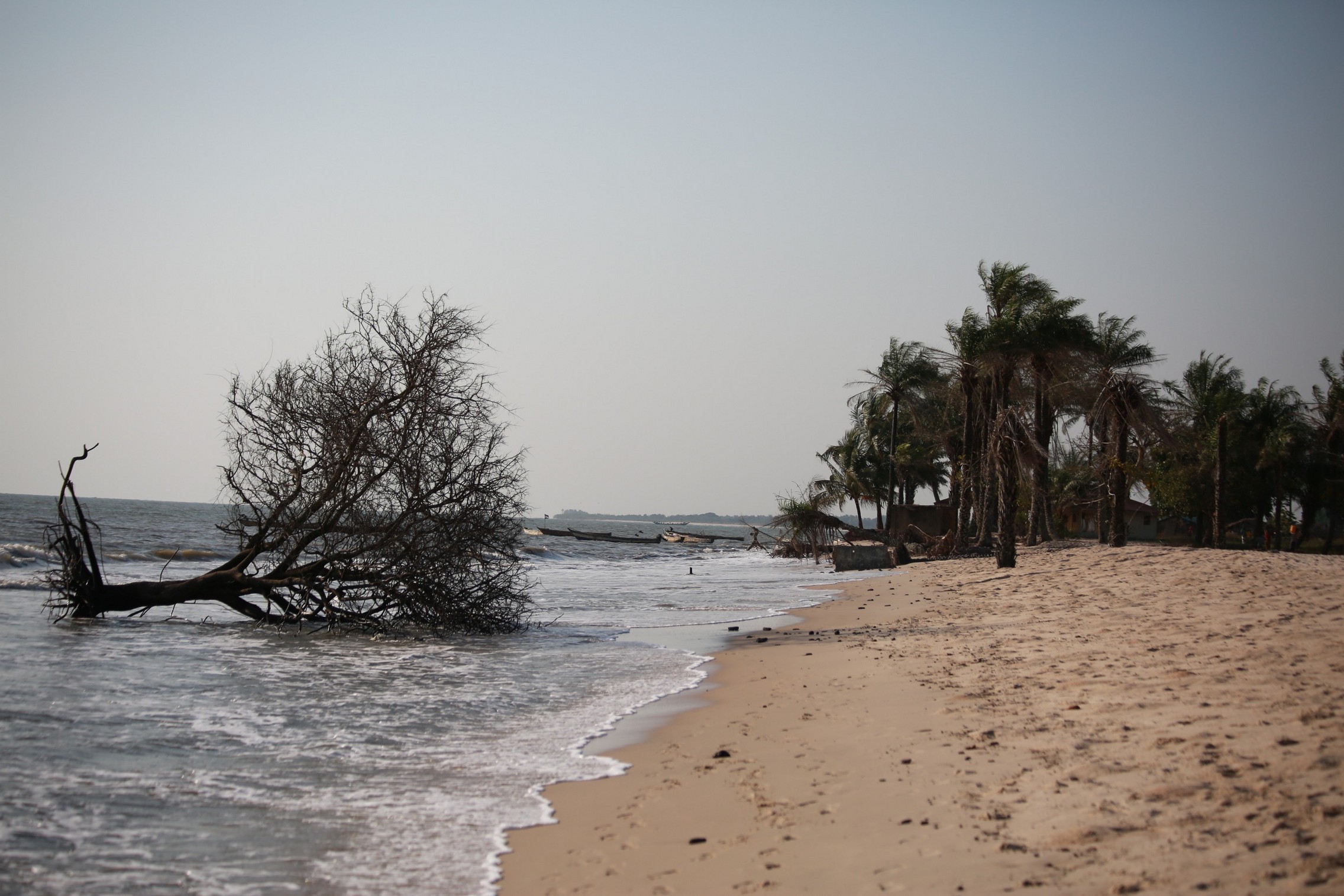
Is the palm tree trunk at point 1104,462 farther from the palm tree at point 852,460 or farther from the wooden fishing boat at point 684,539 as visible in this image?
the wooden fishing boat at point 684,539

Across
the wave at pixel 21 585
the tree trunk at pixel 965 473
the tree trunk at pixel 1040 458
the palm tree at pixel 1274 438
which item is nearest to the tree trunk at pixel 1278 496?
the palm tree at pixel 1274 438

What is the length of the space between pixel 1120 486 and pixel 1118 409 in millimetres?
3248

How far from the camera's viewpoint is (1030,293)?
3434cm

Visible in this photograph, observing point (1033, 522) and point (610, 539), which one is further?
point (610, 539)

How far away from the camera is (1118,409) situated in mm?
27141

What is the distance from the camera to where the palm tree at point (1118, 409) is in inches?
1054

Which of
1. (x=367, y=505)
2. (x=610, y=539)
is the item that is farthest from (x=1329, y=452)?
(x=610, y=539)

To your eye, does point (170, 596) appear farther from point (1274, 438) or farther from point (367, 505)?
point (1274, 438)

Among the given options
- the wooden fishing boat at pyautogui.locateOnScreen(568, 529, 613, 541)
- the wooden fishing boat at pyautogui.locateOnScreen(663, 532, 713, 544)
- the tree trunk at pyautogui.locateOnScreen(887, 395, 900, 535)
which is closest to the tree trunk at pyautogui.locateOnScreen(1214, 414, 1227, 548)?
the tree trunk at pyautogui.locateOnScreen(887, 395, 900, 535)

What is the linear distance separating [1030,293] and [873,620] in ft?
79.7

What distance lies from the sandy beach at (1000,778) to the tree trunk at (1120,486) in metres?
19.0

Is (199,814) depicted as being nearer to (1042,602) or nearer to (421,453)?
(421,453)

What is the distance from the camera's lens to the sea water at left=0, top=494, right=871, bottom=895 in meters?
4.60

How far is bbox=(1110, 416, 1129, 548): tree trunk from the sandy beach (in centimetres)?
1899
